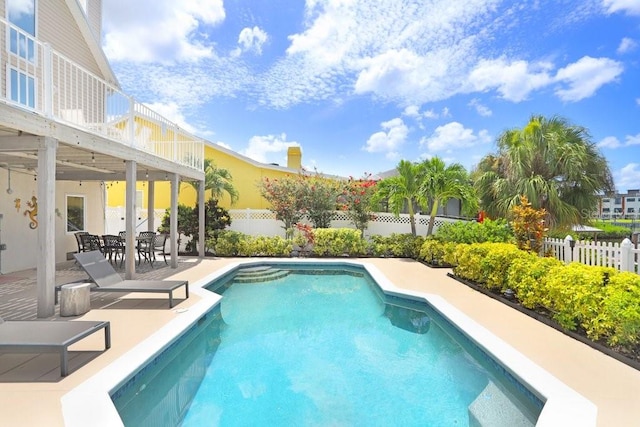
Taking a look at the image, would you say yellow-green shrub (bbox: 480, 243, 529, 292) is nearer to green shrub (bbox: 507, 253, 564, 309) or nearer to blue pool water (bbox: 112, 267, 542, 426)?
green shrub (bbox: 507, 253, 564, 309)

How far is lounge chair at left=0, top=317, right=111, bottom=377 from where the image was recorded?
3766 mm

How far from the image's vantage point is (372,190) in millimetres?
16719

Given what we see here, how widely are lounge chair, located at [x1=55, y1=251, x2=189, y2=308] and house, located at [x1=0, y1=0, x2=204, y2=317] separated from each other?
98 centimetres

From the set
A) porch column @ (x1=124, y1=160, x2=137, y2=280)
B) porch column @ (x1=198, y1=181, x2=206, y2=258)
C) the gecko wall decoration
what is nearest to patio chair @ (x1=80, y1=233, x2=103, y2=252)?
the gecko wall decoration

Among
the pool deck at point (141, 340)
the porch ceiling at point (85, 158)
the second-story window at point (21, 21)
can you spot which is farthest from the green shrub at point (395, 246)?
the second-story window at point (21, 21)

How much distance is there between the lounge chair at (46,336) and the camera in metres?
3.77

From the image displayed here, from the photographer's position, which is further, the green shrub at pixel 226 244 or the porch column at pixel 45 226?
the green shrub at pixel 226 244

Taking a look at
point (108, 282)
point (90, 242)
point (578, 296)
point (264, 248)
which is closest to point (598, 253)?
point (578, 296)

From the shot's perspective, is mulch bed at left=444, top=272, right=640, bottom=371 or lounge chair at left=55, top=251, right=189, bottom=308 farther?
lounge chair at left=55, top=251, right=189, bottom=308

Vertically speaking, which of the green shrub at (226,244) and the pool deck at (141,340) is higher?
the green shrub at (226,244)

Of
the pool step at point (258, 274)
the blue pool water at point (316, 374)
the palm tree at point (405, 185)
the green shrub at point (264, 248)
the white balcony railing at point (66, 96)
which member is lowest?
the blue pool water at point (316, 374)

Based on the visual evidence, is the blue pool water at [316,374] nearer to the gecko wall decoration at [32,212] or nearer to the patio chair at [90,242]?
the patio chair at [90,242]

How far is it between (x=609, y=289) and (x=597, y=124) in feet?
31.6

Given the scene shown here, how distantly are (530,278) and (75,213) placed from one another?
14754 mm
